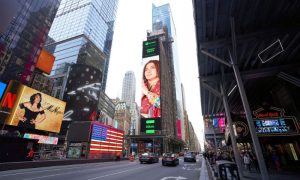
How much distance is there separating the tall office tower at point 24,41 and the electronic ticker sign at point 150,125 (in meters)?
50.5

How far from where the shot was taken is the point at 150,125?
80250 mm

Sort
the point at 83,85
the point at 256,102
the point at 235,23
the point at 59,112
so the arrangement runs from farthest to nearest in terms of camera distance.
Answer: the point at 83,85
the point at 59,112
the point at 256,102
the point at 235,23

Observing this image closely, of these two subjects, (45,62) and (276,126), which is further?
(45,62)

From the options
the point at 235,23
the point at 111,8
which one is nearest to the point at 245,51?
the point at 235,23

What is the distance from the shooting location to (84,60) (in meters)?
97.9

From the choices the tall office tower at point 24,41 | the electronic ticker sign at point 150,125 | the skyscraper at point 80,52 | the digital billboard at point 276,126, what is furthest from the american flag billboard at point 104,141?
the skyscraper at point 80,52

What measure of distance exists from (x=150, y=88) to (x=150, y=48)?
25985mm

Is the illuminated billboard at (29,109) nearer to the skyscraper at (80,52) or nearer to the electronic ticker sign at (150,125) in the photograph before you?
the skyscraper at (80,52)

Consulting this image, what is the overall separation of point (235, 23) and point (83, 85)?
83039mm

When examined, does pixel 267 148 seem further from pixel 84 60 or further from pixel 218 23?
pixel 84 60

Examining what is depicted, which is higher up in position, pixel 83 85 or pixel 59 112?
pixel 83 85

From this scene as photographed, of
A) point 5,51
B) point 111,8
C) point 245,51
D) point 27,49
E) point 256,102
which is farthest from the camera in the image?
point 111,8

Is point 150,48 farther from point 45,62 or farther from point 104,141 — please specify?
point 104,141

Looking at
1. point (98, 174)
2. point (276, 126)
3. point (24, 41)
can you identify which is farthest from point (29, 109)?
point (276, 126)
